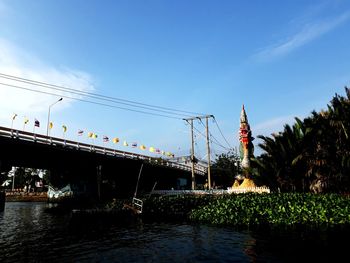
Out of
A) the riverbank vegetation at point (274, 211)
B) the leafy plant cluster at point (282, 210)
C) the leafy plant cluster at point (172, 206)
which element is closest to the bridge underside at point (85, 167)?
the leafy plant cluster at point (172, 206)

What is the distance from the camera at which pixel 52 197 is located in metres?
72.7

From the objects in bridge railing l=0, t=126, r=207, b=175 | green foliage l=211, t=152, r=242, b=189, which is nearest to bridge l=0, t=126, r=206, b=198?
bridge railing l=0, t=126, r=207, b=175

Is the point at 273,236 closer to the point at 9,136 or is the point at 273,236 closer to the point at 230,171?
the point at 9,136

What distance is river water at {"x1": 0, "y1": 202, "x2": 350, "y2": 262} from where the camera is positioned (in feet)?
53.3

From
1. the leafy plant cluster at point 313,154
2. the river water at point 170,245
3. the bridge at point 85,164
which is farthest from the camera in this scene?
the bridge at point 85,164

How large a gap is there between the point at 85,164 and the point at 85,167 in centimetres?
153

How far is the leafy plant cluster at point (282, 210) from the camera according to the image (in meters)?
24.1

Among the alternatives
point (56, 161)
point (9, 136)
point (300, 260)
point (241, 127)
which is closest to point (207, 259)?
point (300, 260)

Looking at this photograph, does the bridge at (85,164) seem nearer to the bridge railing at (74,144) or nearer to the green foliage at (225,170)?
the bridge railing at (74,144)

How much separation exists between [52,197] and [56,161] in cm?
2115

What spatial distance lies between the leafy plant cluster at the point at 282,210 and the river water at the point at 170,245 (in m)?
2.35

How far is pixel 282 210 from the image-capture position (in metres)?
25.8

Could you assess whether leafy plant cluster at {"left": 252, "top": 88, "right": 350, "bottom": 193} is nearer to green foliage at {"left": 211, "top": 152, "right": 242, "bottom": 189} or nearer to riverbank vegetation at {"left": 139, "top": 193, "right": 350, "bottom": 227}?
riverbank vegetation at {"left": 139, "top": 193, "right": 350, "bottom": 227}

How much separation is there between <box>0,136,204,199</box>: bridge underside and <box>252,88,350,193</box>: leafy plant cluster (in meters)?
23.9
